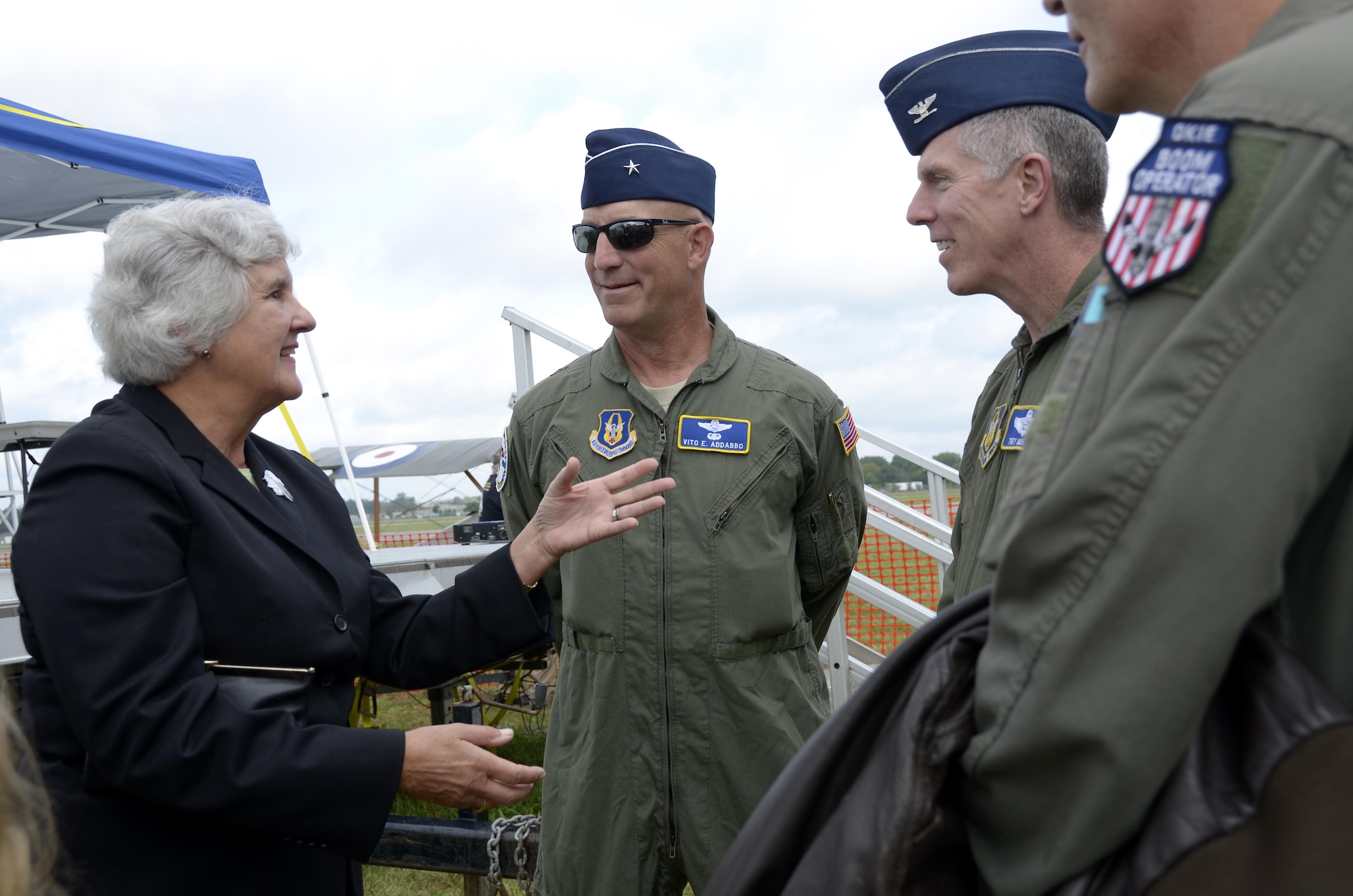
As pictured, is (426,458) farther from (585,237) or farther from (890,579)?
(585,237)

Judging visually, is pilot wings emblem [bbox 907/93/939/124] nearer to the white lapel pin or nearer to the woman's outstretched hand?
the woman's outstretched hand

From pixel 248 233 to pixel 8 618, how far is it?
3.03 meters

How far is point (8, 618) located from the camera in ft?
13.8

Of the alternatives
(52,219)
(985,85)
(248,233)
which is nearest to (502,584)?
(248,233)

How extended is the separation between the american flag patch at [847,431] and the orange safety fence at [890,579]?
3693 mm

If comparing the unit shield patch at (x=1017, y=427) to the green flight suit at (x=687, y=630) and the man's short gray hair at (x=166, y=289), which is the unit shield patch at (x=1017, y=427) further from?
the man's short gray hair at (x=166, y=289)

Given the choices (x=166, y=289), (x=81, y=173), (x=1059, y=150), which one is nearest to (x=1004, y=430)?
(x=1059, y=150)

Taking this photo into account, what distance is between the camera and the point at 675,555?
9.07 feet

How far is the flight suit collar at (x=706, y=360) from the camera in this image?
2979mm

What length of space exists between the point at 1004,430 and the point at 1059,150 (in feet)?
2.18

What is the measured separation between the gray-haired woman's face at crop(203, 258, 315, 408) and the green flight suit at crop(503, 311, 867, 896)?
37.0 inches

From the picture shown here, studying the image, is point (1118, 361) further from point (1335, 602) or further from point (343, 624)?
point (343, 624)

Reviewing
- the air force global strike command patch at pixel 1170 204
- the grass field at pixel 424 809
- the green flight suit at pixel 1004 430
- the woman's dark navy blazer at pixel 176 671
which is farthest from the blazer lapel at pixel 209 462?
the air force global strike command patch at pixel 1170 204

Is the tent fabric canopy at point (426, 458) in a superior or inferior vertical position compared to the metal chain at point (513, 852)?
inferior
